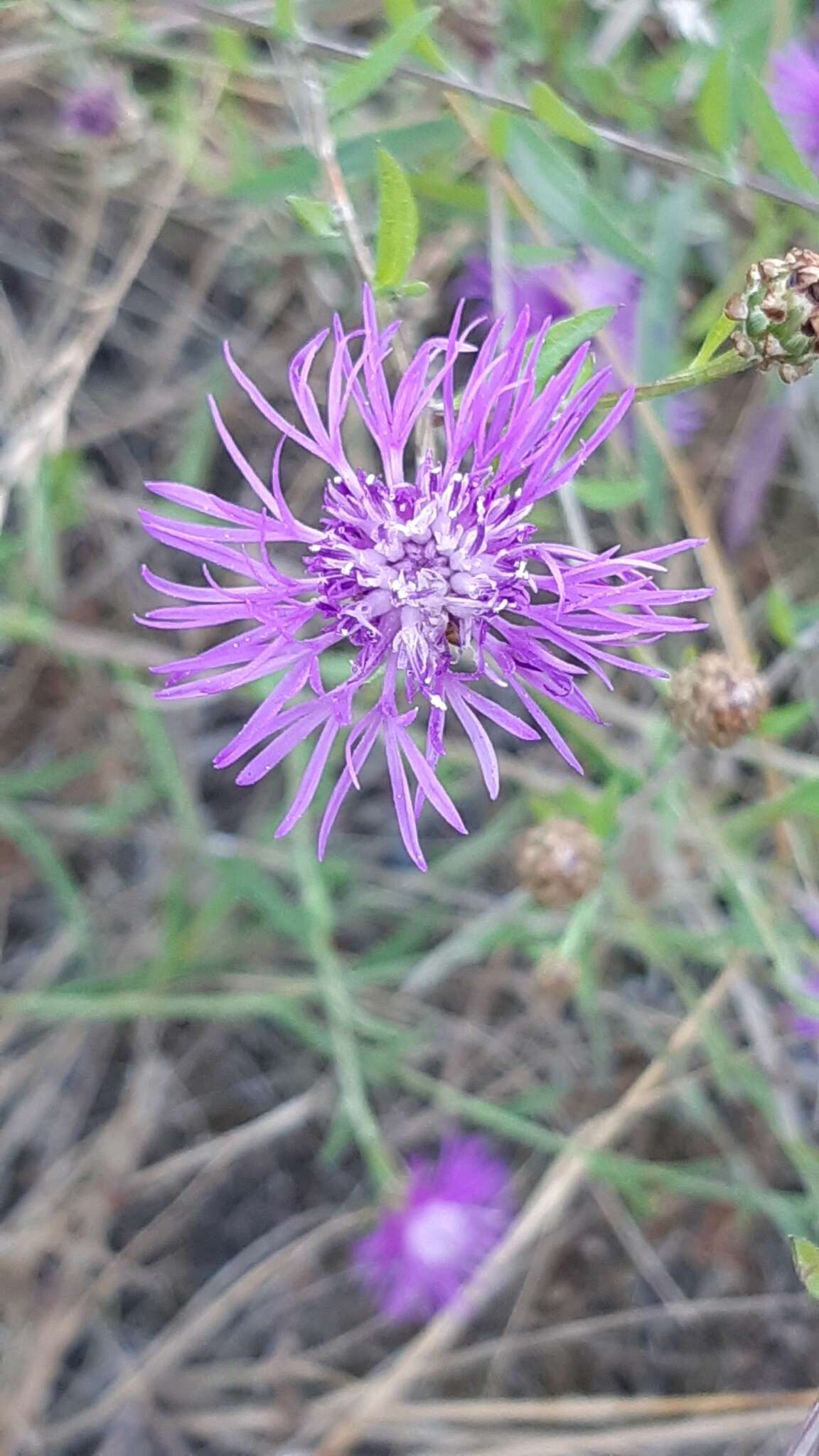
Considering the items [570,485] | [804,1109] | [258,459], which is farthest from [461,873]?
[570,485]

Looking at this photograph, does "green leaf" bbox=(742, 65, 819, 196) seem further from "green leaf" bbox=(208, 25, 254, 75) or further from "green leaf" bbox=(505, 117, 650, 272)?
"green leaf" bbox=(208, 25, 254, 75)

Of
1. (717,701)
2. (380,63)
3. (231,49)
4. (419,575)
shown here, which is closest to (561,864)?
(717,701)

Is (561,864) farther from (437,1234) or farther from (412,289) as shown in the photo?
(437,1234)

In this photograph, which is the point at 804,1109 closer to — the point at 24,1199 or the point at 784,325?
the point at 24,1199

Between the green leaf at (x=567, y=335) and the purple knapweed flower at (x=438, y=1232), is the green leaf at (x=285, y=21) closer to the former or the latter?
the green leaf at (x=567, y=335)

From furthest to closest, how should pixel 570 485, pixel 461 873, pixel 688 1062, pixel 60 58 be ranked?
pixel 461 873
pixel 688 1062
pixel 60 58
pixel 570 485

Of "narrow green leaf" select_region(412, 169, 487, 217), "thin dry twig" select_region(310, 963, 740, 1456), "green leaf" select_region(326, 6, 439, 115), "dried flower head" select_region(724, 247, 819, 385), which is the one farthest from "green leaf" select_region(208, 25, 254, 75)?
"thin dry twig" select_region(310, 963, 740, 1456)
